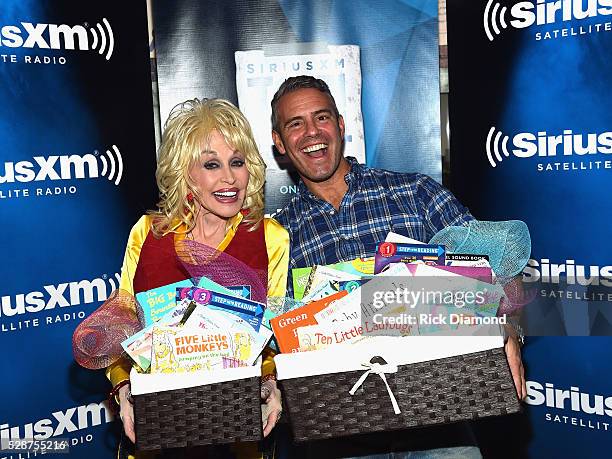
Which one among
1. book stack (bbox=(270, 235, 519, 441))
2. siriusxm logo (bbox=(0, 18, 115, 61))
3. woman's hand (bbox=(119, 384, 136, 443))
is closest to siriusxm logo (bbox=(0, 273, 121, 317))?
siriusxm logo (bbox=(0, 18, 115, 61))

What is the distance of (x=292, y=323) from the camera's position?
1.69 metres

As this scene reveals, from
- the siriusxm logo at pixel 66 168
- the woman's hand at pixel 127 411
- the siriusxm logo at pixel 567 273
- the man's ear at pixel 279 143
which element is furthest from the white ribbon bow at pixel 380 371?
the siriusxm logo at pixel 66 168

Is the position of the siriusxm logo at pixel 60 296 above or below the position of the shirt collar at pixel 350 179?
below

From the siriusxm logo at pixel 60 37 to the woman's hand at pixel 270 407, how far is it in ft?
5.48

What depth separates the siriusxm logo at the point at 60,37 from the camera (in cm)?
273

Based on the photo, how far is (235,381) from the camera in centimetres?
166

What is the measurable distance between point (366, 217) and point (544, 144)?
999 mm

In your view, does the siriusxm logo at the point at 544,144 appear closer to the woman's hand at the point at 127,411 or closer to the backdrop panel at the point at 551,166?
the backdrop panel at the point at 551,166

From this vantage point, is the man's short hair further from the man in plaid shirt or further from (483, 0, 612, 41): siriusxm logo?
(483, 0, 612, 41): siriusxm logo

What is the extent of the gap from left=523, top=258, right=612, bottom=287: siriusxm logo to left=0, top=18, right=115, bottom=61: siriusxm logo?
1936mm

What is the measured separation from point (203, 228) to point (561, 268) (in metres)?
1.52

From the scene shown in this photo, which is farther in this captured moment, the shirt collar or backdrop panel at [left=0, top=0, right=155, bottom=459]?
backdrop panel at [left=0, top=0, right=155, bottom=459]

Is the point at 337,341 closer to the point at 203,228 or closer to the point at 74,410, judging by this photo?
the point at 203,228

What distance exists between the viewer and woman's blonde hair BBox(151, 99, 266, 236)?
217 cm
